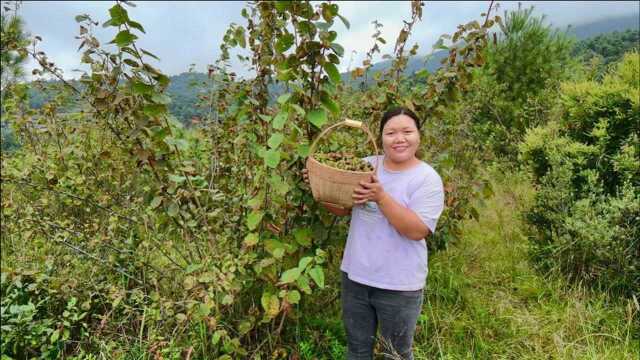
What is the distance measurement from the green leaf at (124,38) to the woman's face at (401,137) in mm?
1072

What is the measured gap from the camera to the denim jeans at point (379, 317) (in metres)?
1.88

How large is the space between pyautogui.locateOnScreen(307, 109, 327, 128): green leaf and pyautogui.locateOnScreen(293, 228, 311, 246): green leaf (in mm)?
504

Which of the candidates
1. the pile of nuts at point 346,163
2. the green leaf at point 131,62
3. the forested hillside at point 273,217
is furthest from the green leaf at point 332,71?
the green leaf at point 131,62

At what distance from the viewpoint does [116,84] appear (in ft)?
6.43

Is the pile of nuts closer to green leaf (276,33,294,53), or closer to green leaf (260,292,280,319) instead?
green leaf (276,33,294,53)

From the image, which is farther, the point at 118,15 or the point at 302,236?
→ the point at 302,236

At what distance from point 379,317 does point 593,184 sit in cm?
236

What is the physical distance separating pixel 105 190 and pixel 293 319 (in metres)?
1.61

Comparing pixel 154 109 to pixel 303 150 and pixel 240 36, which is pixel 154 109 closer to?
pixel 240 36

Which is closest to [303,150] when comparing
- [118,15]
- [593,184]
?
[118,15]

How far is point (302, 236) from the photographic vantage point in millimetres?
1970

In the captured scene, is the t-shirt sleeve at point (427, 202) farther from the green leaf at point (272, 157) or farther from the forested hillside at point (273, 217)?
the green leaf at point (272, 157)

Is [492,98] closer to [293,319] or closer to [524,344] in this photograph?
[524,344]

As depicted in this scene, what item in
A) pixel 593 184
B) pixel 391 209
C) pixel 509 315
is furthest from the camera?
pixel 593 184
